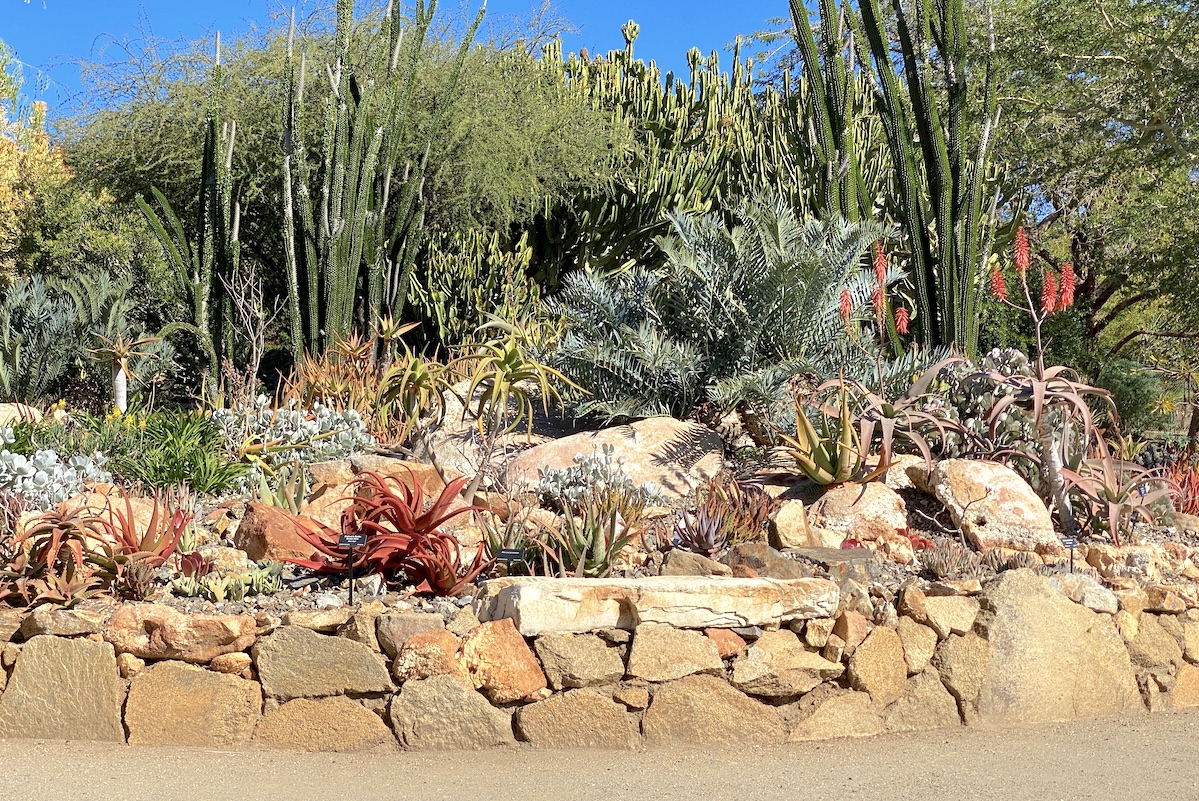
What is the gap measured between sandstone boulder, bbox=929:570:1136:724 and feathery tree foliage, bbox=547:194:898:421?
7.35ft

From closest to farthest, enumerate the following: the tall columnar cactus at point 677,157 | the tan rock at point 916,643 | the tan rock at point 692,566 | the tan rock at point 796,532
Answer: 1. the tan rock at point 916,643
2. the tan rock at point 692,566
3. the tan rock at point 796,532
4. the tall columnar cactus at point 677,157

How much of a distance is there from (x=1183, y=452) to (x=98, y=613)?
6.57 meters

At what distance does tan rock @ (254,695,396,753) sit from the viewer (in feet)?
13.2

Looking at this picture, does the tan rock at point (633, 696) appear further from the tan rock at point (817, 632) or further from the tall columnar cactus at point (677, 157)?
the tall columnar cactus at point (677, 157)

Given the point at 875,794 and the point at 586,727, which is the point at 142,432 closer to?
the point at 586,727

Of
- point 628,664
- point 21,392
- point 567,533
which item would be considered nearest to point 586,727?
point 628,664

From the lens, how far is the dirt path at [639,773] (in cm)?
364

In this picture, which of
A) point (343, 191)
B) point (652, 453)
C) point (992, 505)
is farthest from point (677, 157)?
point (992, 505)

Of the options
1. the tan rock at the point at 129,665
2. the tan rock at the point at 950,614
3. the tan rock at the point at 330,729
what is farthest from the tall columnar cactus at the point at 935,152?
the tan rock at the point at 129,665

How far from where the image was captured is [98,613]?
4238 millimetres

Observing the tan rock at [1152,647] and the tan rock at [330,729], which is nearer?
the tan rock at [330,729]

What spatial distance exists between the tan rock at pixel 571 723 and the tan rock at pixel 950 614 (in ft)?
4.17

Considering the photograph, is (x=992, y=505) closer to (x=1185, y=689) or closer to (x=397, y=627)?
(x=1185, y=689)

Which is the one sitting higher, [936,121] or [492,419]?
[936,121]
